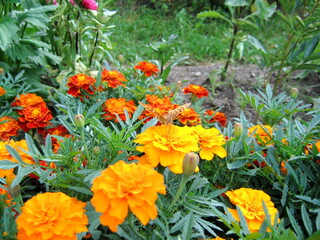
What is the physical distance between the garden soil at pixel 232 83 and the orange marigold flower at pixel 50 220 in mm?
1444

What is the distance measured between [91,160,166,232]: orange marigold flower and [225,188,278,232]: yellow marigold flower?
277 millimetres

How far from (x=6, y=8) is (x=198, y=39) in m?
2.17

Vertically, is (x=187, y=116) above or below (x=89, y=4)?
below

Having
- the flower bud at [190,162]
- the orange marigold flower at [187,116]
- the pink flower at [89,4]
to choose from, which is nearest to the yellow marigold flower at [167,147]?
the flower bud at [190,162]

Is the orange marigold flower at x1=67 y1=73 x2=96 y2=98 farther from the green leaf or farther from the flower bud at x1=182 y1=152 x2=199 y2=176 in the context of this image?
the flower bud at x1=182 y1=152 x2=199 y2=176

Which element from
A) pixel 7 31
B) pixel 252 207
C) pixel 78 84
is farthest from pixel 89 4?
pixel 252 207

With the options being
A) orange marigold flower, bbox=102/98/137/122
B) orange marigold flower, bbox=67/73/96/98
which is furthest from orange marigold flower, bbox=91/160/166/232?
orange marigold flower, bbox=67/73/96/98

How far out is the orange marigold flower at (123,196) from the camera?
0.52 metres

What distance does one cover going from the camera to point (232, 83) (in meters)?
2.34

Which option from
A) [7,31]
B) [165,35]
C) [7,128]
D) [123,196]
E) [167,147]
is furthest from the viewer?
[165,35]

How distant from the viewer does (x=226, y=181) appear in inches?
37.5

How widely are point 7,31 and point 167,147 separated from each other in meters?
0.99

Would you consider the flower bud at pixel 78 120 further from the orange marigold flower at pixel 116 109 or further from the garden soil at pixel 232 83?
the garden soil at pixel 232 83

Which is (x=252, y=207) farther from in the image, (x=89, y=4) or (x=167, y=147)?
(x=89, y=4)
